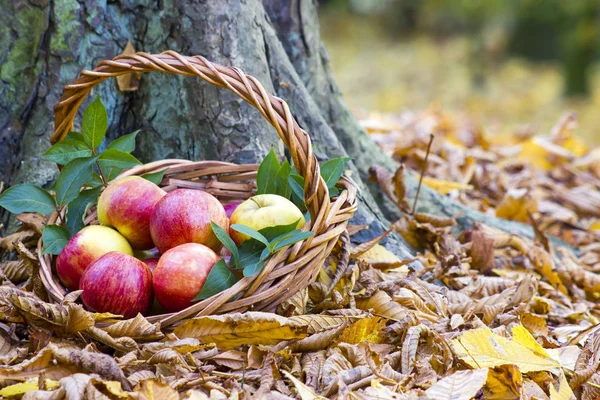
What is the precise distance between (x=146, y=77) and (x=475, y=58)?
831 centimetres

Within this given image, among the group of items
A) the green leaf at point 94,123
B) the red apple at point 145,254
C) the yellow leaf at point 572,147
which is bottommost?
the yellow leaf at point 572,147

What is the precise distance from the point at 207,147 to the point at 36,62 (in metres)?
0.62

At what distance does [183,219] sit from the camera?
1605mm

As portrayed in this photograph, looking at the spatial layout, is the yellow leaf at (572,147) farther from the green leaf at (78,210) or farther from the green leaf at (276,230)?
the green leaf at (78,210)

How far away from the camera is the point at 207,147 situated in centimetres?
209

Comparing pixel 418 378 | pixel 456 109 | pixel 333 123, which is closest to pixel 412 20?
pixel 456 109

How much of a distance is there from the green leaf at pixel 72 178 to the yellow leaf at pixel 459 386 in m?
1.05

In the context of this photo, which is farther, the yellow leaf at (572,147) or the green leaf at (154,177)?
the yellow leaf at (572,147)

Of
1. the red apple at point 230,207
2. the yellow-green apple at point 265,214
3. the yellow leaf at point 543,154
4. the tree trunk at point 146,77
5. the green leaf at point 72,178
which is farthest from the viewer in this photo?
the yellow leaf at point 543,154

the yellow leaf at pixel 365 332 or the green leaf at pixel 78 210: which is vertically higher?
the green leaf at pixel 78 210

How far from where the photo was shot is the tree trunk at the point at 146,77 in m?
2.04

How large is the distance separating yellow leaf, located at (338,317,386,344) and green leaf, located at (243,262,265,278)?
0.92ft

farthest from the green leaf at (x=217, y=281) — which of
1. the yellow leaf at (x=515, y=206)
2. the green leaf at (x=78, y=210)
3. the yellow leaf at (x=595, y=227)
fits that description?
the yellow leaf at (x=595, y=227)

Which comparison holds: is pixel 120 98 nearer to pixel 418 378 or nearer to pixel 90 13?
pixel 90 13
